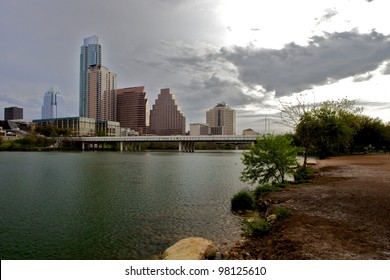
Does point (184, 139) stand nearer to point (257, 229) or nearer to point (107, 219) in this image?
point (107, 219)

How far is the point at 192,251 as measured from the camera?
34.7 ft

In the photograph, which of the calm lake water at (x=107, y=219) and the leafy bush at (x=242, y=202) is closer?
the calm lake water at (x=107, y=219)

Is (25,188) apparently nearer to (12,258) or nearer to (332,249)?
(12,258)

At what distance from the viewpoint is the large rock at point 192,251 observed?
1025 centimetres

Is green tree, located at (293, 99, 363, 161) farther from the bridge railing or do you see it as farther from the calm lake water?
the bridge railing

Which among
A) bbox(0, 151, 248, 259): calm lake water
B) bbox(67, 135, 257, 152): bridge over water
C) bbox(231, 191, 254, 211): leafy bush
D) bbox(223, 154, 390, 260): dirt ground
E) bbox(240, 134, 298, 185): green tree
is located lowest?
bbox(0, 151, 248, 259): calm lake water

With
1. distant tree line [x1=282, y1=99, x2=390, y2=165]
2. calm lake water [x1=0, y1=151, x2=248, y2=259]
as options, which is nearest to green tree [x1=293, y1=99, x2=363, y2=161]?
distant tree line [x1=282, y1=99, x2=390, y2=165]

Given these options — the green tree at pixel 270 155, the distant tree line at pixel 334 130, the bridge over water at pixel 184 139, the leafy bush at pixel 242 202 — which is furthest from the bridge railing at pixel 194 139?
the leafy bush at pixel 242 202

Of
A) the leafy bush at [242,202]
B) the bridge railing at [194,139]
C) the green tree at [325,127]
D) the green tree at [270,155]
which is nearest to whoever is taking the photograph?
the leafy bush at [242,202]

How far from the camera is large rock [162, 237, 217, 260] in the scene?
33.6 feet

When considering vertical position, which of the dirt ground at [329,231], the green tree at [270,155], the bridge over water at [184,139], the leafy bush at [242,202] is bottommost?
the leafy bush at [242,202]

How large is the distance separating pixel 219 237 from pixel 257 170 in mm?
12932

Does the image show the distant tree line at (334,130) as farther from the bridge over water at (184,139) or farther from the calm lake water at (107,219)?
the bridge over water at (184,139)

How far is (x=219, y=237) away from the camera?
14047mm
